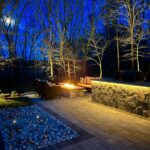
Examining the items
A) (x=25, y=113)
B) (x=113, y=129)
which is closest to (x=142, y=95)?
(x=113, y=129)

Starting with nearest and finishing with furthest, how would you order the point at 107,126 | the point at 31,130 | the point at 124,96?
the point at 31,130 → the point at 107,126 → the point at 124,96

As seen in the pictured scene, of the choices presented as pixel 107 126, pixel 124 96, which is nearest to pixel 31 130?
pixel 107 126

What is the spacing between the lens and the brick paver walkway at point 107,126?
364cm

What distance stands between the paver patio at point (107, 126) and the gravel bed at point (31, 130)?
467mm

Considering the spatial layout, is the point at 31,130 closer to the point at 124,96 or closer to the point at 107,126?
the point at 107,126

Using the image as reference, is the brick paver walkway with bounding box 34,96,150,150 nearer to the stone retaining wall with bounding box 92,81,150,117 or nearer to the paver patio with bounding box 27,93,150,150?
the paver patio with bounding box 27,93,150,150

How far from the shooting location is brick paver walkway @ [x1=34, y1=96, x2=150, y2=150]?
3.64 metres

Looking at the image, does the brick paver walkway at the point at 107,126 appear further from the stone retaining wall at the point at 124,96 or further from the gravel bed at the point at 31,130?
the gravel bed at the point at 31,130

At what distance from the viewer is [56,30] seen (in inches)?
520

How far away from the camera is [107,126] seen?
15.6 feet

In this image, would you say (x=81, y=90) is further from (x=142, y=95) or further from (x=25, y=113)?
(x=142, y=95)

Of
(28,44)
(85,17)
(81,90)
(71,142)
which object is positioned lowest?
(71,142)

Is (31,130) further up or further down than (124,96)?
further down

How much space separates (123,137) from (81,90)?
5.30 m
